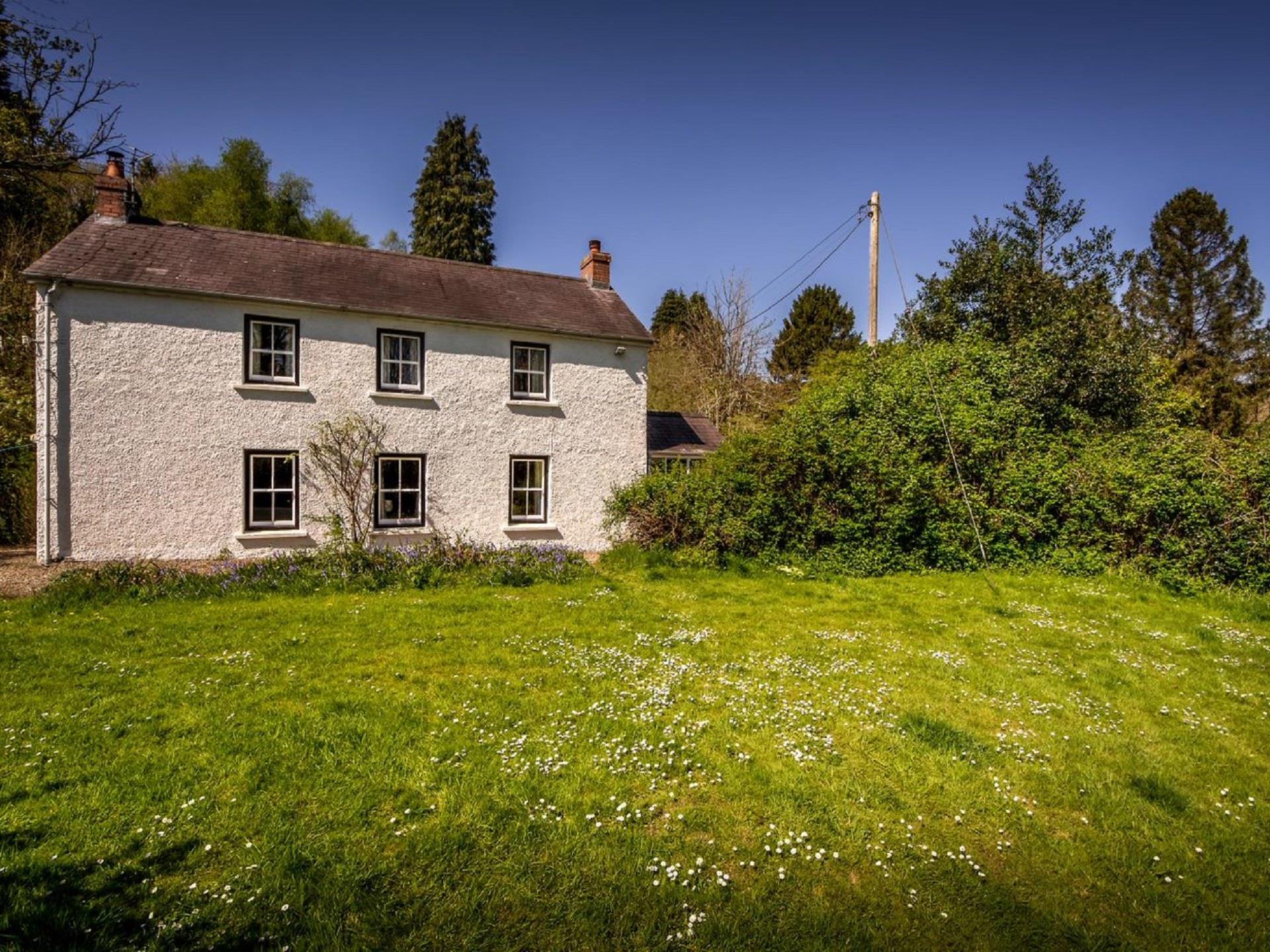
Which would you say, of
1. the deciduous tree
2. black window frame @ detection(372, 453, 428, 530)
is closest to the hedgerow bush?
black window frame @ detection(372, 453, 428, 530)

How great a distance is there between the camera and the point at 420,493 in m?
15.9

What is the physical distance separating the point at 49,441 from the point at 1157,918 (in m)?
17.6

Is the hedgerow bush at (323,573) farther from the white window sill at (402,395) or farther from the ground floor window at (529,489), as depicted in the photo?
the white window sill at (402,395)

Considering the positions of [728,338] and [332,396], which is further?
[728,338]

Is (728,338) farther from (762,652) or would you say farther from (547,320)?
(762,652)

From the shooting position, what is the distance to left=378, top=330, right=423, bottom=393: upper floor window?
15672 millimetres

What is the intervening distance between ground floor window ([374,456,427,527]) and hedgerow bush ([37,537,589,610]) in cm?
169

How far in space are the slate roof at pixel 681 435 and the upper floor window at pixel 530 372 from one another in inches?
169

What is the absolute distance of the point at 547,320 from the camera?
17.3 m

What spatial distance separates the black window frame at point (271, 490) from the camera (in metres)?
14.3

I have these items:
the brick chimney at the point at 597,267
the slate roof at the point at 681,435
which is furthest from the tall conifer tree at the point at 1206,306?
the brick chimney at the point at 597,267

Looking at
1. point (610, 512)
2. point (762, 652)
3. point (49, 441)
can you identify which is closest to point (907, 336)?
point (610, 512)

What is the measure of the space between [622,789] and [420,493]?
1247cm

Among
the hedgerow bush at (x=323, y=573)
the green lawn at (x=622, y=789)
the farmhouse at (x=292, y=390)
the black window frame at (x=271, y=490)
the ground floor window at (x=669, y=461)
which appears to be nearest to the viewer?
the green lawn at (x=622, y=789)
